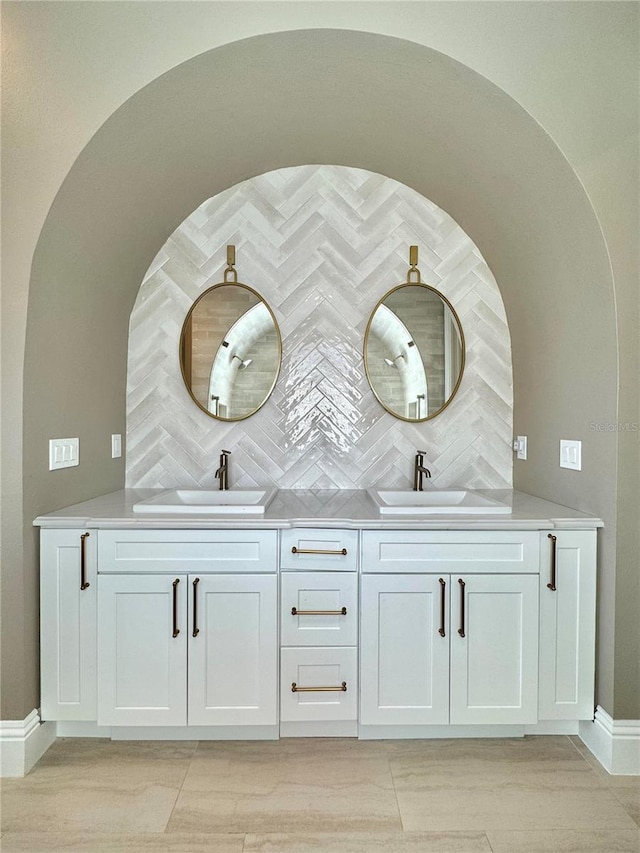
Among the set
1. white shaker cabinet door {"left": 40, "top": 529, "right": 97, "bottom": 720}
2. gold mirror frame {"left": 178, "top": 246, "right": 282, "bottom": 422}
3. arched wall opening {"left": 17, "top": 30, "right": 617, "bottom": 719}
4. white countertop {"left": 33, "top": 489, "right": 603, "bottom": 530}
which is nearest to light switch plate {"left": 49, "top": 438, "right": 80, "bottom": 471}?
arched wall opening {"left": 17, "top": 30, "right": 617, "bottom": 719}

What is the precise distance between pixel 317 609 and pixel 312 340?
55.6 inches

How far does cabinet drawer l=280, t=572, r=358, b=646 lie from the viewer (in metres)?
2.21

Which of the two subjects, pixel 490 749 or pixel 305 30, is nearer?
pixel 305 30

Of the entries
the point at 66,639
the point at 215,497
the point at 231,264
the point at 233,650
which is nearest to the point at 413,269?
the point at 231,264

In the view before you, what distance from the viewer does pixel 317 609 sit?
222cm

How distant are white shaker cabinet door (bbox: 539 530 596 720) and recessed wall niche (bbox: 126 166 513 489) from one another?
0.83m

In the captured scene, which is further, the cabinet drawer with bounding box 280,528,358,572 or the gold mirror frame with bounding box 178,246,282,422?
the gold mirror frame with bounding box 178,246,282,422

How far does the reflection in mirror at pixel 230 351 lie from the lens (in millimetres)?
2988

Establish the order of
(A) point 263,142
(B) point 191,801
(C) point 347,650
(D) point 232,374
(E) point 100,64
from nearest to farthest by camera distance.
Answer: (B) point 191,801
(E) point 100,64
(C) point 347,650
(A) point 263,142
(D) point 232,374

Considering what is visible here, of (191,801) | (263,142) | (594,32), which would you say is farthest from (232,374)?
(594,32)

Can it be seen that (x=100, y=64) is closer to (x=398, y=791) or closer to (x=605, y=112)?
(x=605, y=112)

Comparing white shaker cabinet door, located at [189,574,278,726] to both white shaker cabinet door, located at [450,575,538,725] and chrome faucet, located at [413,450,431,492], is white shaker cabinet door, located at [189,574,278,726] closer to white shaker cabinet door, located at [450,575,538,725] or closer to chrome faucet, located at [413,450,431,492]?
white shaker cabinet door, located at [450,575,538,725]

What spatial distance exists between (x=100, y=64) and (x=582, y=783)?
3.10 metres

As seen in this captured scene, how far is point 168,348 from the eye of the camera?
3.01 m
